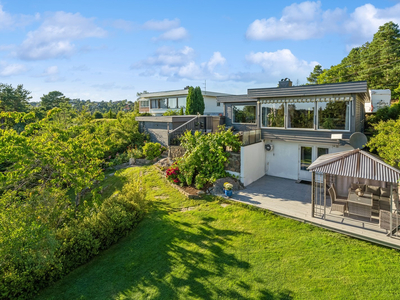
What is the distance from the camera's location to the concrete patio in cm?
690

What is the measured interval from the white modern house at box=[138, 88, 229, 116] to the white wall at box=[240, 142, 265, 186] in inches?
501

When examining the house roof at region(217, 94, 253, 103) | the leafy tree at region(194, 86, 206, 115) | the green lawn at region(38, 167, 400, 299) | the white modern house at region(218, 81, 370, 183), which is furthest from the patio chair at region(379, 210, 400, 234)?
the leafy tree at region(194, 86, 206, 115)

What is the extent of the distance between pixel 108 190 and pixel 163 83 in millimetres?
29571

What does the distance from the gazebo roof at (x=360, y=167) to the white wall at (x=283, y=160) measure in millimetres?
4853

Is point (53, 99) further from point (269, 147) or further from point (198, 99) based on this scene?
point (269, 147)

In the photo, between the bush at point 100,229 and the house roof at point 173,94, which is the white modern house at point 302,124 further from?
the house roof at point 173,94

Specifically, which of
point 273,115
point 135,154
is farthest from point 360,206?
point 135,154

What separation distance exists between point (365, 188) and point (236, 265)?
6741 millimetres

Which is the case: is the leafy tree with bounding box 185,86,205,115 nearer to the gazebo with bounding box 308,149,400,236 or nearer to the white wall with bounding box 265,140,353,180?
the white wall with bounding box 265,140,353,180

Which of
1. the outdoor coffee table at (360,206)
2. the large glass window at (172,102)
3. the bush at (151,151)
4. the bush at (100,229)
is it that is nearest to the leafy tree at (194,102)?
the large glass window at (172,102)

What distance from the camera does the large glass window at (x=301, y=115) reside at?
11.7 m

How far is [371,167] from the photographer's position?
22.7 ft

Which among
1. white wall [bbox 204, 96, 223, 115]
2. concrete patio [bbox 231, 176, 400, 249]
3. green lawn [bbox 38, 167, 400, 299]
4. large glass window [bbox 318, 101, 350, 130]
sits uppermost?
white wall [bbox 204, 96, 223, 115]

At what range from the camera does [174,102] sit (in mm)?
30359
